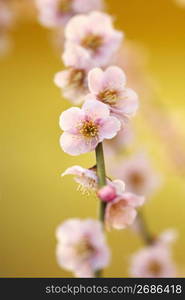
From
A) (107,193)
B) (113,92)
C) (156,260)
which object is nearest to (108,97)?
(113,92)

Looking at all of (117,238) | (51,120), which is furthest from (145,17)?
(117,238)

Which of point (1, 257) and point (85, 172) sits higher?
point (1, 257)

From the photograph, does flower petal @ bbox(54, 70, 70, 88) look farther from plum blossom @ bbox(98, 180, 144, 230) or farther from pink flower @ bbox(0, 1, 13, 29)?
pink flower @ bbox(0, 1, 13, 29)

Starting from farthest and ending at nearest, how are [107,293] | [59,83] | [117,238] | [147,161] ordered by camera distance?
[117,238] → [147,161] → [107,293] → [59,83]

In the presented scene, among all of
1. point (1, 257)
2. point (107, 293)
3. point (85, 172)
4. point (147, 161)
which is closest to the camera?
point (85, 172)

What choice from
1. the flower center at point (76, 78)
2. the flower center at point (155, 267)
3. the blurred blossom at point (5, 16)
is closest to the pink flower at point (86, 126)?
the flower center at point (76, 78)

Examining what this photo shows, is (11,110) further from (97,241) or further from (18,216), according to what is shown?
(97,241)

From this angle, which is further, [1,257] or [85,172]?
[1,257]

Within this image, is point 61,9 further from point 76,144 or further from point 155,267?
point 155,267

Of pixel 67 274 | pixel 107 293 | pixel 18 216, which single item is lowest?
pixel 107 293
